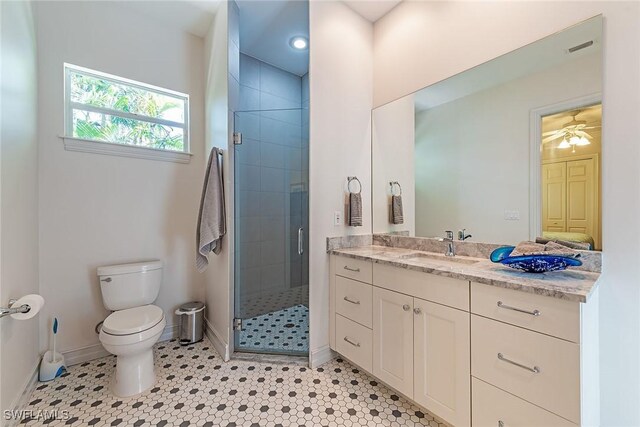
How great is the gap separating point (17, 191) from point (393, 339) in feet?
7.67

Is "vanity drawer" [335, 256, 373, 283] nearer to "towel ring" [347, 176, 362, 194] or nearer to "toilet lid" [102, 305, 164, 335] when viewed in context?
"towel ring" [347, 176, 362, 194]

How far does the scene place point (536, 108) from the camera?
1502mm

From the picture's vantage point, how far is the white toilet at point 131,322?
1.60m

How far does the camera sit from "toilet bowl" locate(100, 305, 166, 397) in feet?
5.23

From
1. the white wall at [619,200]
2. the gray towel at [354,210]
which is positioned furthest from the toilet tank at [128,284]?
the white wall at [619,200]

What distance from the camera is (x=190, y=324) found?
229cm

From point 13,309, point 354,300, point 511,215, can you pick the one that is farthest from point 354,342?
point 13,309

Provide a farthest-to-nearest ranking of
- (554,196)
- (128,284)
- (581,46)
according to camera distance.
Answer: (128,284)
(554,196)
(581,46)

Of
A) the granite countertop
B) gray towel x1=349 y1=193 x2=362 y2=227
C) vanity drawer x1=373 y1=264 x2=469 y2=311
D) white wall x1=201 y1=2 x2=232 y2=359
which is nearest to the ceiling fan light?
the granite countertop

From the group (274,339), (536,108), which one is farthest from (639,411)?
(274,339)

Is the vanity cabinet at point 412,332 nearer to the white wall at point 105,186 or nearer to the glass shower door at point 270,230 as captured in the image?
the glass shower door at point 270,230

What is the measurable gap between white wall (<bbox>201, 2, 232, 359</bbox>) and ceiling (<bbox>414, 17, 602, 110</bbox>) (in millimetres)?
1498

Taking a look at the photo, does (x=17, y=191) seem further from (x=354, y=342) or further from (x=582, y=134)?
(x=582, y=134)

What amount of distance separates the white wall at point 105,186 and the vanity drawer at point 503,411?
2339mm
